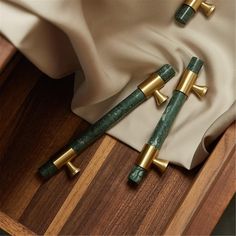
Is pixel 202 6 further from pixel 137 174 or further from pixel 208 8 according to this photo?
pixel 137 174

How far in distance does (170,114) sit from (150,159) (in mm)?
81

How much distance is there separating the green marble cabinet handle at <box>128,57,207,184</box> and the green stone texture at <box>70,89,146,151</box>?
53 mm

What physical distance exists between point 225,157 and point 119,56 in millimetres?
255

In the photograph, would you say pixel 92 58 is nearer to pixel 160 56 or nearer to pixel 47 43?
pixel 47 43

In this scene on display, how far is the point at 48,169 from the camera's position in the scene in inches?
30.1

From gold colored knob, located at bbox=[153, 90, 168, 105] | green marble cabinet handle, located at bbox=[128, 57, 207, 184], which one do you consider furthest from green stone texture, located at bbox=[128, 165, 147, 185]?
gold colored knob, located at bbox=[153, 90, 168, 105]

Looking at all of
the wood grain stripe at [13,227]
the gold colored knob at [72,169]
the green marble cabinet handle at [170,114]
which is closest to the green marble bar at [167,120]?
the green marble cabinet handle at [170,114]

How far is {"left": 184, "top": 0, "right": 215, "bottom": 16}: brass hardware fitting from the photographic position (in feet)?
2.40

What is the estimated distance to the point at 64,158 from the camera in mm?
765

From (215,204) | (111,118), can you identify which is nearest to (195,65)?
(111,118)

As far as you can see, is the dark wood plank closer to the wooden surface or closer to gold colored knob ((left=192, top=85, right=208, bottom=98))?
the wooden surface

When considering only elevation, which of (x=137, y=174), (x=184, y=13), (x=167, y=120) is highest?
(x=184, y=13)

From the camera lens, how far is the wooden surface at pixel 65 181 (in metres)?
0.76

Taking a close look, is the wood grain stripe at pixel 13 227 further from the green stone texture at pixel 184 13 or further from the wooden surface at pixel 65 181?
the green stone texture at pixel 184 13
